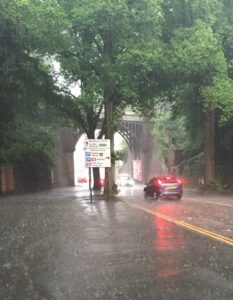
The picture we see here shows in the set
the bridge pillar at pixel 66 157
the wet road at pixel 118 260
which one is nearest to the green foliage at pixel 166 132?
the bridge pillar at pixel 66 157

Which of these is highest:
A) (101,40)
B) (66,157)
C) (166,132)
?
(101,40)

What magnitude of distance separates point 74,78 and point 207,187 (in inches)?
507

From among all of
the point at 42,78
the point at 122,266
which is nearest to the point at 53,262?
the point at 122,266

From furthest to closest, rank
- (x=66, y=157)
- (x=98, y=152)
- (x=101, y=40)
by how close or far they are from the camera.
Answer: (x=66, y=157), (x=101, y=40), (x=98, y=152)

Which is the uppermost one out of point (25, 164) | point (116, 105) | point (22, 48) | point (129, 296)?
point (22, 48)

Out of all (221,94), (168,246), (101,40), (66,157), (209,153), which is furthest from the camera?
(66,157)

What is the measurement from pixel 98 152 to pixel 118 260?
21470 millimetres

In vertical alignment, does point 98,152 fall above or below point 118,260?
above

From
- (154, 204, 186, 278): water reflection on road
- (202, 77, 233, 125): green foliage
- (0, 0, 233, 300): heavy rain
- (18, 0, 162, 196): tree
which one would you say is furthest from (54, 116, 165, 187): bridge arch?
(154, 204, 186, 278): water reflection on road

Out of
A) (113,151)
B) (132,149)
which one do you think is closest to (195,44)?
(113,151)

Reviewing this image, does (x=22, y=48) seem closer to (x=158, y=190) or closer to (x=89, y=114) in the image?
(x=158, y=190)

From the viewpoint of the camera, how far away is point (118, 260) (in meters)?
9.77

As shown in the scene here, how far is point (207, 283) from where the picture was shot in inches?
303

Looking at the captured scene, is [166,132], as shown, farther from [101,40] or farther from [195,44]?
[195,44]
